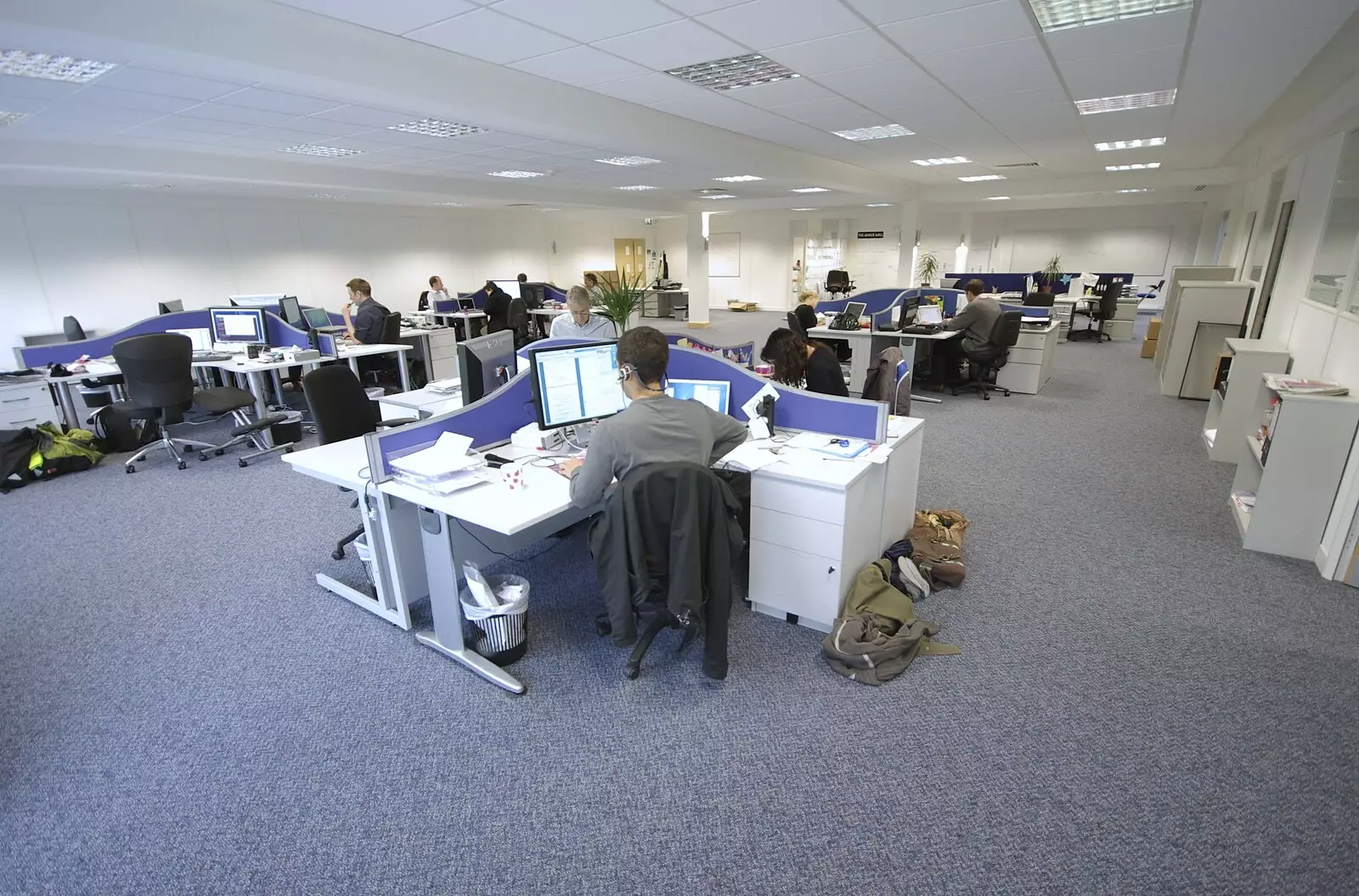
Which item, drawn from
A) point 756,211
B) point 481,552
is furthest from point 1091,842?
point 756,211

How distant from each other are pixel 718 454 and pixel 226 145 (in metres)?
5.44

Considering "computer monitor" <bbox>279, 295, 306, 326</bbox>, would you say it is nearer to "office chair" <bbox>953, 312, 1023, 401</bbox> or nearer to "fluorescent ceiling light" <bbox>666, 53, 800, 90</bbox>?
"fluorescent ceiling light" <bbox>666, 53, 800, 90</bbox>

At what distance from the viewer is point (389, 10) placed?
270 cm

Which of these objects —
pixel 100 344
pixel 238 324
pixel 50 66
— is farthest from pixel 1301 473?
pixel 100 344

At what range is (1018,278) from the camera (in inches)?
426

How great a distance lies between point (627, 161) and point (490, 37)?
350 centimetres

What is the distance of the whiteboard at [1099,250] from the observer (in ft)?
43.6

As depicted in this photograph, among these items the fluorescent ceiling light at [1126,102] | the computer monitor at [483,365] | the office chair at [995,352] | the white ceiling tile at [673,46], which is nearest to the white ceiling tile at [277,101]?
the white ceiling tile at [673,46]

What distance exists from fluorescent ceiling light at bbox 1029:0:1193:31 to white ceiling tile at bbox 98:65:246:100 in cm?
404

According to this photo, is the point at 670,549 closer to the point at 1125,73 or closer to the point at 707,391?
the point at 707,391

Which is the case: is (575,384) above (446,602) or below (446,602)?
above

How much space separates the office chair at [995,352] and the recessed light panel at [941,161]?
2.25 meters

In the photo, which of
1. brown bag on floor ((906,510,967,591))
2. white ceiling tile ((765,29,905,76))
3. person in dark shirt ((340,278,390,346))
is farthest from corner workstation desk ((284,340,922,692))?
person in dark shirt ((340,278,390,346))

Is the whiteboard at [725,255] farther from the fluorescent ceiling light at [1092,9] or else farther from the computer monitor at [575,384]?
the computer monitor at [575,384]
